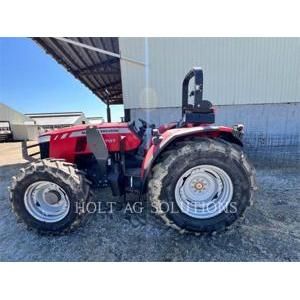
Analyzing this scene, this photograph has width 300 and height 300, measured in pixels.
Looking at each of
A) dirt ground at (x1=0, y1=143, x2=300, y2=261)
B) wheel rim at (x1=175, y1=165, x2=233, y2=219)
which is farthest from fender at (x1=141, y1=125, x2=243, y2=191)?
dirt ground at (x1=0, y1=143, x2=300, y2=261)

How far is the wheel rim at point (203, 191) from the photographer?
220cm

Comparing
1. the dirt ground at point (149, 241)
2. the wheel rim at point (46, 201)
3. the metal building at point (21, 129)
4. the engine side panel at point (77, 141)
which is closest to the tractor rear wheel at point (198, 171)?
the dirt ground at point (149, 241)

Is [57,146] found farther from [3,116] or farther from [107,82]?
[3,116]

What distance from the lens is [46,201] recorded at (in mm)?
2277

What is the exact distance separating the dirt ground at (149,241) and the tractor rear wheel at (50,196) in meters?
0.19

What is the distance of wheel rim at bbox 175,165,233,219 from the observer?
7.20 feet

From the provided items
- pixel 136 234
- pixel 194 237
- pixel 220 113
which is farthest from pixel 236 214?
pixel 220 113

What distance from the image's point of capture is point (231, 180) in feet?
7.07

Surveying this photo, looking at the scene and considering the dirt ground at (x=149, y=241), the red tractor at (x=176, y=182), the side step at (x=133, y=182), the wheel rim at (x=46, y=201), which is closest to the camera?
the dirt ground at (x=149, y=241)

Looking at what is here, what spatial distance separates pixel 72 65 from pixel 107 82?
8.85 ft

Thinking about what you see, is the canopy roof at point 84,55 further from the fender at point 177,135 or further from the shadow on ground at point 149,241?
the shadow on ground at point 149,241

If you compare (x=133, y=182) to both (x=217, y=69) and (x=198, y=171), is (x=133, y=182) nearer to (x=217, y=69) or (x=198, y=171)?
(x=198, y=171)

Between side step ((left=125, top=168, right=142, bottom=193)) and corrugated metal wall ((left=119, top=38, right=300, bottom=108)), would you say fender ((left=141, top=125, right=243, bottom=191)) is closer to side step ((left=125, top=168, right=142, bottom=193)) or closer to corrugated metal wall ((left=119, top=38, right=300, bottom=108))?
side step ((left=125, top=168, right=142, bottom=193))

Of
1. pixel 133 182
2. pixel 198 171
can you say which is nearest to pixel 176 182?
pixel 198 171
